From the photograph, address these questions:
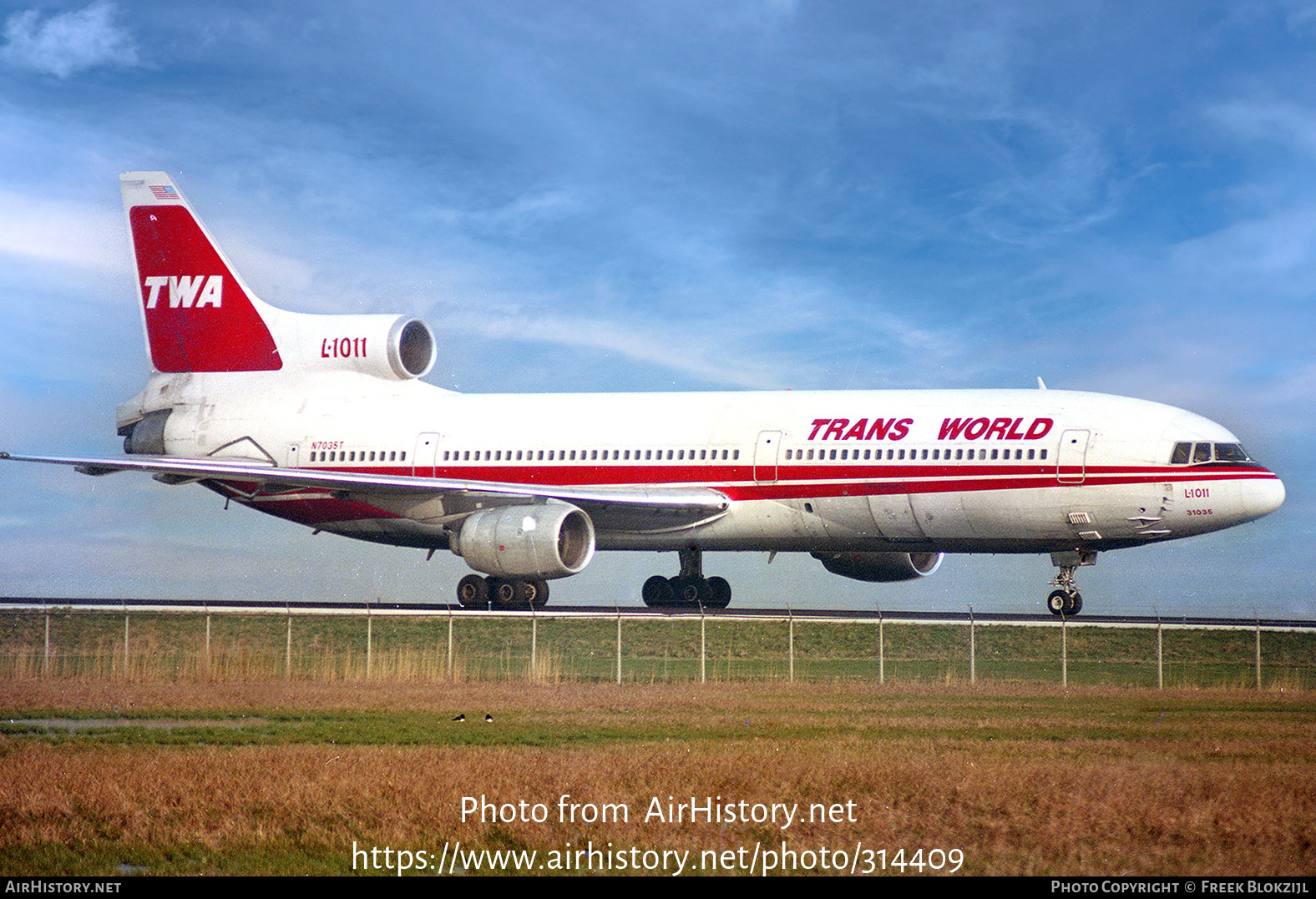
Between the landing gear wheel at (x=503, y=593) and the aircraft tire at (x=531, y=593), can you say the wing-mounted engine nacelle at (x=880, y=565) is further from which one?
the landing gear wheel at (x=503, y=593)

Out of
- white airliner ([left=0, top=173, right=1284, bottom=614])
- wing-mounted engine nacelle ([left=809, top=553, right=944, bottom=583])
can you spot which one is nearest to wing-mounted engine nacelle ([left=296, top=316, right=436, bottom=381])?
white airliner ([left=0, top=173, right=1284, bottom=614])

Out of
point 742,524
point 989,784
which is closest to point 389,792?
point 989,784

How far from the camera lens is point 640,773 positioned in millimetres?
12930

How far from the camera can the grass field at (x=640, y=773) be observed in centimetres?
1054

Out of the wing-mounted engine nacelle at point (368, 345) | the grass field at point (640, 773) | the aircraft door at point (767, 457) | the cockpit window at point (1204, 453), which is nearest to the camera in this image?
the grass field at point (640, 773)

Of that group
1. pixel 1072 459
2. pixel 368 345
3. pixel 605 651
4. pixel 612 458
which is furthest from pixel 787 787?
pixel 368 345

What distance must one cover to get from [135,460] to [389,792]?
22.6 metres

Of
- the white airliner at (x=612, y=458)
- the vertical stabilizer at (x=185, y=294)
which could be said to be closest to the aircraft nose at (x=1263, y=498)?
the white airliner at (x=612, y=458)

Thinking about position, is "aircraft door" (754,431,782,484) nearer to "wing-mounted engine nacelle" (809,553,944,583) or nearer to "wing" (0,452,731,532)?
"wing" (0,452,731,532)

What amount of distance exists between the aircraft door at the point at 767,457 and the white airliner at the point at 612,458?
0.05 meters

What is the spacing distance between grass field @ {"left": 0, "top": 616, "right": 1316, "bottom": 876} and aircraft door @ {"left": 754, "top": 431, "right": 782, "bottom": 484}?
6413 mm

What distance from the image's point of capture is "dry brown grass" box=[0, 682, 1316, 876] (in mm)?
10742

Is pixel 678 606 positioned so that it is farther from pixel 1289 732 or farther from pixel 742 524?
pixel 1289 732

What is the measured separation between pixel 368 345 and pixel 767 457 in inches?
481
